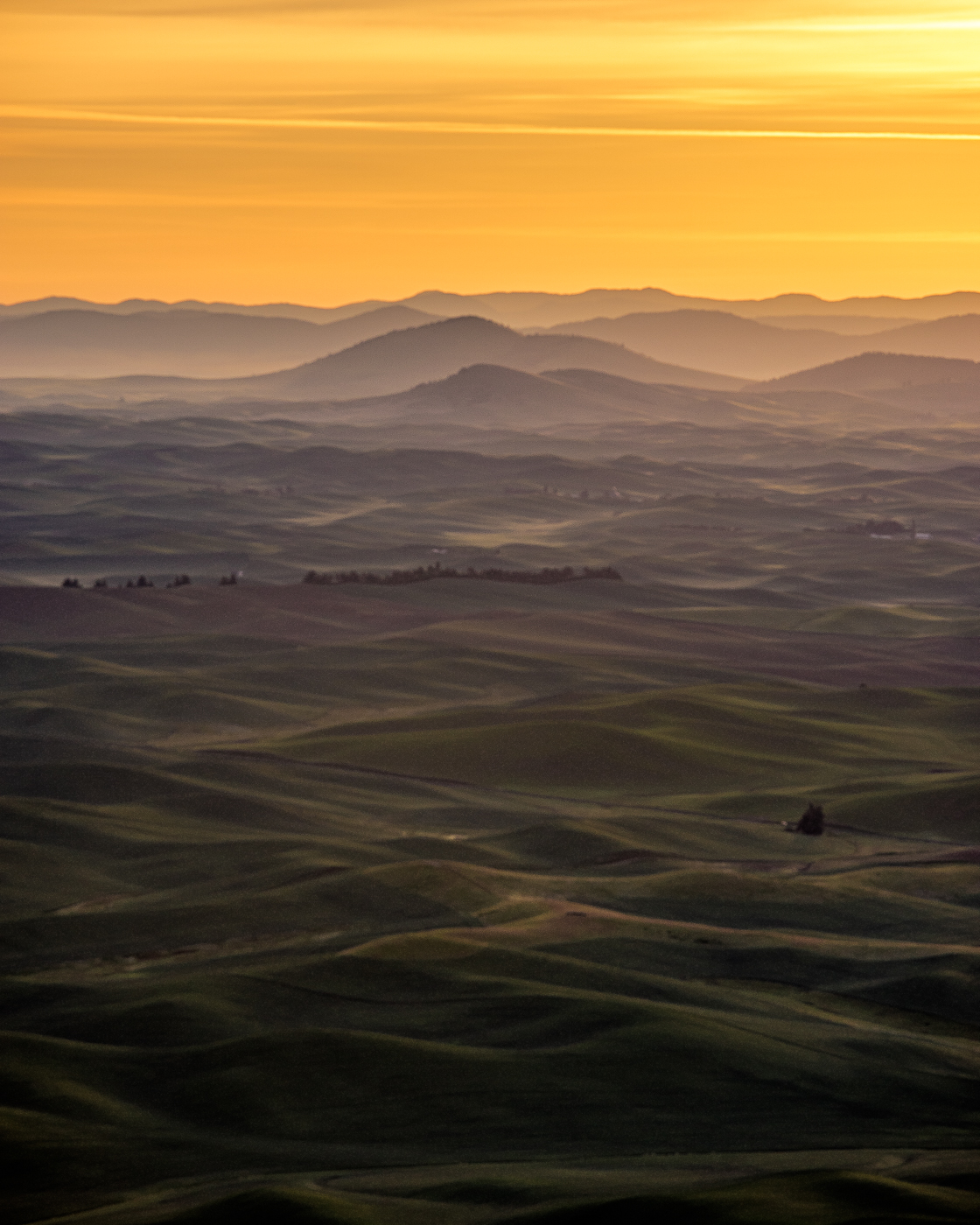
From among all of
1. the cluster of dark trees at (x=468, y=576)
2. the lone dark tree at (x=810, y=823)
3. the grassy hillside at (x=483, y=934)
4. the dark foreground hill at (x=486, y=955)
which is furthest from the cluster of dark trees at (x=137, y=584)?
the lone dark tree at (x=810, y=823)

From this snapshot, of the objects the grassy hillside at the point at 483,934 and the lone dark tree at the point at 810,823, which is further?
the lone dark tree at the point at 810,823

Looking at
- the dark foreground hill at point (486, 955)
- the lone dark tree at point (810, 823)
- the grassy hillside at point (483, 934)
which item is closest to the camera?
the dark foreground hill at point (486, 955)

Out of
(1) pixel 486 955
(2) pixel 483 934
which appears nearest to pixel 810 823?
(2) pixel 483 934

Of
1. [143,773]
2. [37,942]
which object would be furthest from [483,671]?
[37,942]

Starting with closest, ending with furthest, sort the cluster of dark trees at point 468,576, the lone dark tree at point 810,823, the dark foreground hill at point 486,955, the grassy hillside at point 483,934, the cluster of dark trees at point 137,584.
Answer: the dark foreground hill at point 486,955
the grassy hillside at point 483,934
the lone dark tree at point 810,823
the cluster of dark trees at point 137,584
the cluster of dark trees at point 468,576

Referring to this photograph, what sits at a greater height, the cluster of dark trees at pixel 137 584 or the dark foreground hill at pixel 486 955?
the cluster of dark trees at pixel 137 584

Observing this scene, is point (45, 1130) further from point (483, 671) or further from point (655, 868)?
point (483, 671)

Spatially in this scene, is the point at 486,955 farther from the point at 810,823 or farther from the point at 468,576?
the point at 468,576

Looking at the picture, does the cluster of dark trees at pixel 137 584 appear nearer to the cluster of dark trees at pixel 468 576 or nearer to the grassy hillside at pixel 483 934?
the cluster of dark trees at pixel 468 576

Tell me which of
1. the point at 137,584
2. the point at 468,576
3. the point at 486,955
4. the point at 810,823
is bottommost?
the point at 810,823
